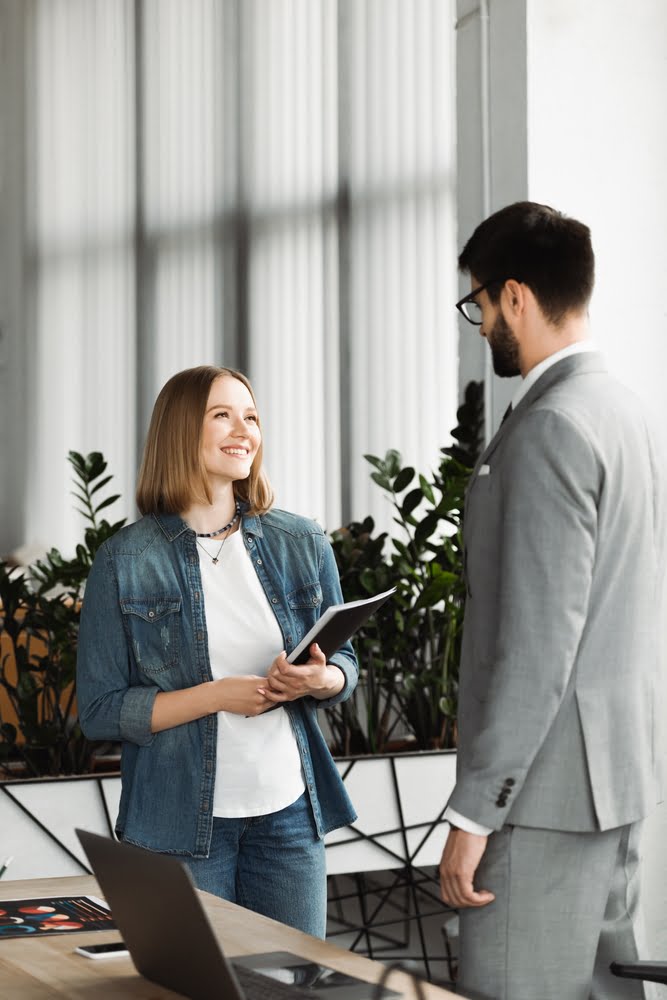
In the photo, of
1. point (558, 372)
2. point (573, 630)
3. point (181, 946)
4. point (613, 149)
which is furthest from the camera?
point (613, 149)

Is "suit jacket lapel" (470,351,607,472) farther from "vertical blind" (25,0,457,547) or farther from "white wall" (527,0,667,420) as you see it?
"vertical blind" (25,0,457,547)

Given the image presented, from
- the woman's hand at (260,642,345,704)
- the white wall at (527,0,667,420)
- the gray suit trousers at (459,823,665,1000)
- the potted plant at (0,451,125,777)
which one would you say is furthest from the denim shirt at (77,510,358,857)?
→ the white wall at (527,0,667,420)

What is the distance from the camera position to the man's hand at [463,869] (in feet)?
5.42

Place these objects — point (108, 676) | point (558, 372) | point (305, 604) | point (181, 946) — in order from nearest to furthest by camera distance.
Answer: point (181, 946)
point (558, 372)
point (108, 676)
point (305, 604)

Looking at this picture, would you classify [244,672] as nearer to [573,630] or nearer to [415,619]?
[573,630]

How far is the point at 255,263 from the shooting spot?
657 cm

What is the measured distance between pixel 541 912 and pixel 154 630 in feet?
2.95

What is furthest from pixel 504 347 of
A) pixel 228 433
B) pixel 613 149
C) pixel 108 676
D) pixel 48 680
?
pixel 48 680

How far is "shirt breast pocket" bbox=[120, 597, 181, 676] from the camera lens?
2223 millimetres

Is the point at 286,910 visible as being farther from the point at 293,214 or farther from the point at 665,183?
the point at 293,214

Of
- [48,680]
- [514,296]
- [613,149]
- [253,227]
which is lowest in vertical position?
[48,680]

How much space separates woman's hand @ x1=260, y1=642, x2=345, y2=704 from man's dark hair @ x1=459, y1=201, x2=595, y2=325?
0.71 m

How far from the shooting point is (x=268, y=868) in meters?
2.12

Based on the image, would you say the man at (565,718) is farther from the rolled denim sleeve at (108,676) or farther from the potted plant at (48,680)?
the potted plant at (48,680)
